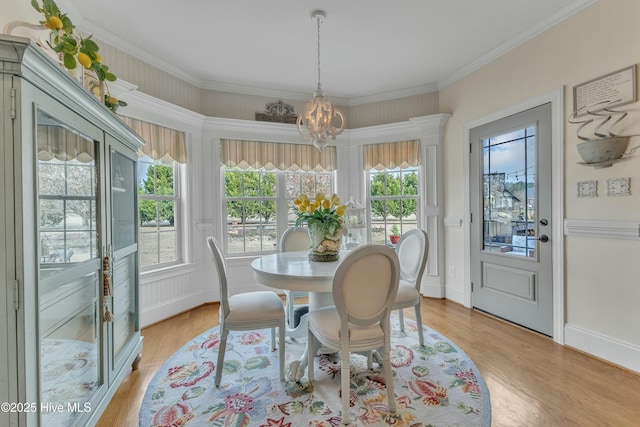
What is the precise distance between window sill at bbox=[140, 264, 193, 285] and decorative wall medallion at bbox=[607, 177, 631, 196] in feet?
13.1

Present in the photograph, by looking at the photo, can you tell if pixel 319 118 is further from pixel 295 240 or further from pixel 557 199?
pixel 557 199

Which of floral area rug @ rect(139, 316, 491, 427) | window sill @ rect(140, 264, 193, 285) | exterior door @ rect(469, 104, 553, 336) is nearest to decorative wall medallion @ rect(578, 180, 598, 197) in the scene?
exterior door @ rect(469, 104, 553, 336)

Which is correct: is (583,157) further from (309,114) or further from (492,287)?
(309,114)

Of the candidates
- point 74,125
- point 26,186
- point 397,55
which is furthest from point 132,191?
point 397,55

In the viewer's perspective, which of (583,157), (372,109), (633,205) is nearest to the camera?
(633,205)

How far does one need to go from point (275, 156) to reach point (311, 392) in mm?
2914

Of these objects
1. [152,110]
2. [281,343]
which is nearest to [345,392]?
[281,343]

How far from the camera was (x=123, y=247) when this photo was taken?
76.5 inches

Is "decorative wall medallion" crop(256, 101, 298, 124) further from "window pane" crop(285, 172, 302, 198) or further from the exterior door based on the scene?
the exterior door

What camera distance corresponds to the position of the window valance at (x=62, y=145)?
43.7 inches

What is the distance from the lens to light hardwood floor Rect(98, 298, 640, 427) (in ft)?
5.45

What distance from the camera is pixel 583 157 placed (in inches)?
89.4

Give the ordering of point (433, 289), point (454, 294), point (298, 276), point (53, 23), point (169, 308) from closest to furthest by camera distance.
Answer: point (53, 23), point (298, 276), point (169, 308), point (454, 294), point (433, 289)

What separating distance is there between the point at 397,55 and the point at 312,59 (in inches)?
35.3
